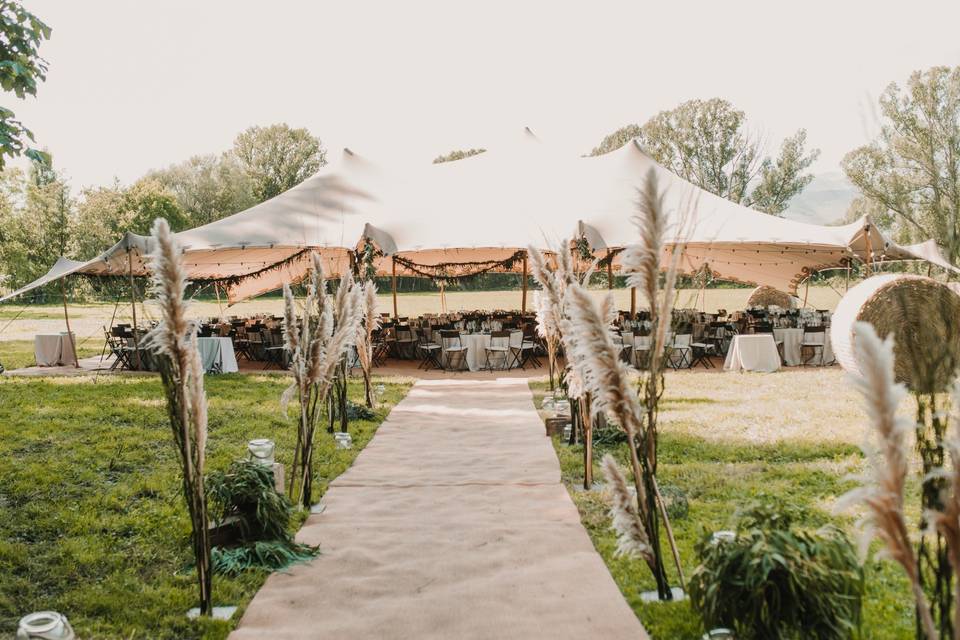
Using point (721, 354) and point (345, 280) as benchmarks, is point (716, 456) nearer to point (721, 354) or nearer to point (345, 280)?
point (345, 280)

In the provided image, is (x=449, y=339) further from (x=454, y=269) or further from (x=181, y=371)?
(x=181, y=371)

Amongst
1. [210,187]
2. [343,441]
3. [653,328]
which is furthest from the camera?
[210,187]

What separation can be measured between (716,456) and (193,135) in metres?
58.0

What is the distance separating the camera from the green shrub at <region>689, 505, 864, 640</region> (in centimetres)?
243

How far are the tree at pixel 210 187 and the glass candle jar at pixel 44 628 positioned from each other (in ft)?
156

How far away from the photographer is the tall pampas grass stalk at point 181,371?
9.68ft

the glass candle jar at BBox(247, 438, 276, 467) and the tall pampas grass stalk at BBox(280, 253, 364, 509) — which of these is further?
the glass candle jar at BBox(247, 438, 276, 467)

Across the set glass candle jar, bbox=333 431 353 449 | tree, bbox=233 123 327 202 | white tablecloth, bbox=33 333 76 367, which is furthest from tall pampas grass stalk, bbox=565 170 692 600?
tree, bbox=233 123 327 202

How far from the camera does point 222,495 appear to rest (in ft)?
13.9

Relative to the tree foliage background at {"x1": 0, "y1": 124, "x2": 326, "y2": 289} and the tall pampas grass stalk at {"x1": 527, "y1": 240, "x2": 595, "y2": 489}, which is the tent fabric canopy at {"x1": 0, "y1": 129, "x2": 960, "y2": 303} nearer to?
the tall pampas grass stalk at {"x1": 527, "y1": 240, "x2": 595, "y2": 489}

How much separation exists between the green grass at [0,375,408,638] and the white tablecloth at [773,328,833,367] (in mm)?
8152

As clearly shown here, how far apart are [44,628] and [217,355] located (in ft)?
34.2

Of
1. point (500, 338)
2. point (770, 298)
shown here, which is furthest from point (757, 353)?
point (770, 298)

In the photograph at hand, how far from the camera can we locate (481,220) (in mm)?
13789
